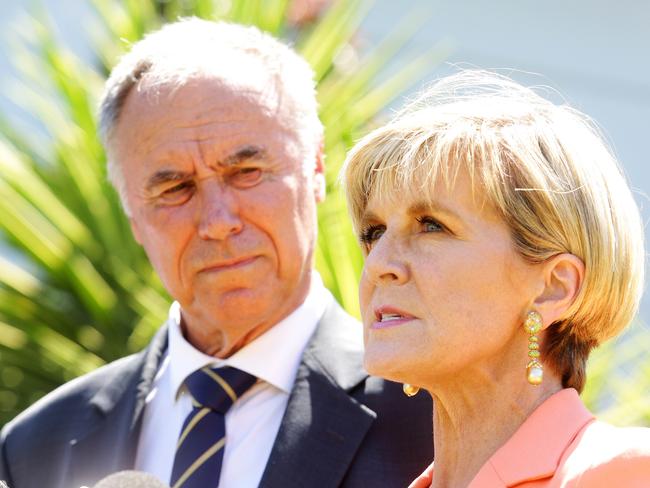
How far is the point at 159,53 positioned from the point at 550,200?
142 cm

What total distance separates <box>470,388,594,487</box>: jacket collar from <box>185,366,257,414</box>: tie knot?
97 centimetres

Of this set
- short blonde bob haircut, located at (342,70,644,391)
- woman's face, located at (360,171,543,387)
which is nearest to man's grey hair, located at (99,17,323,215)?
short blonde bob haircut, located at (342,70,644,391)

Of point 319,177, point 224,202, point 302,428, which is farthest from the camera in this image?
point 319,177

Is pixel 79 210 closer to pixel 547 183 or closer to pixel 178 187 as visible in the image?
pixel 178 187

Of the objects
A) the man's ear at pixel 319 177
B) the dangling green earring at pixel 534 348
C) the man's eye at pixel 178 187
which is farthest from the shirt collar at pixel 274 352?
the dangling green earring at pixel 534 348

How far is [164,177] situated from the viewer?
3.07 meters

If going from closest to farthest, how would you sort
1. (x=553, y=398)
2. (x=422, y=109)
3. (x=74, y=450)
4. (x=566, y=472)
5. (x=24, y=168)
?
(x=566, y=472)
(x=553, y=398)
(x=422, y=109)
(x=74, y=450)
(x=24, y=168)

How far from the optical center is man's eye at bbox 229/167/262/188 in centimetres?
303

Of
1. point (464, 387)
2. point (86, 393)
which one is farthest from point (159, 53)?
point (464, 387)

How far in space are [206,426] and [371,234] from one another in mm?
787

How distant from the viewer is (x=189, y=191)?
307 centimetres

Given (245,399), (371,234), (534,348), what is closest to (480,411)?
(534,348)

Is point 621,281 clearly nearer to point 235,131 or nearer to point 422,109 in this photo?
point 422,109

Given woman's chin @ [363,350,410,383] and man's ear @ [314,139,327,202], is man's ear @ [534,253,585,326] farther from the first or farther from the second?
man's ear @ [314,139,327,202]
